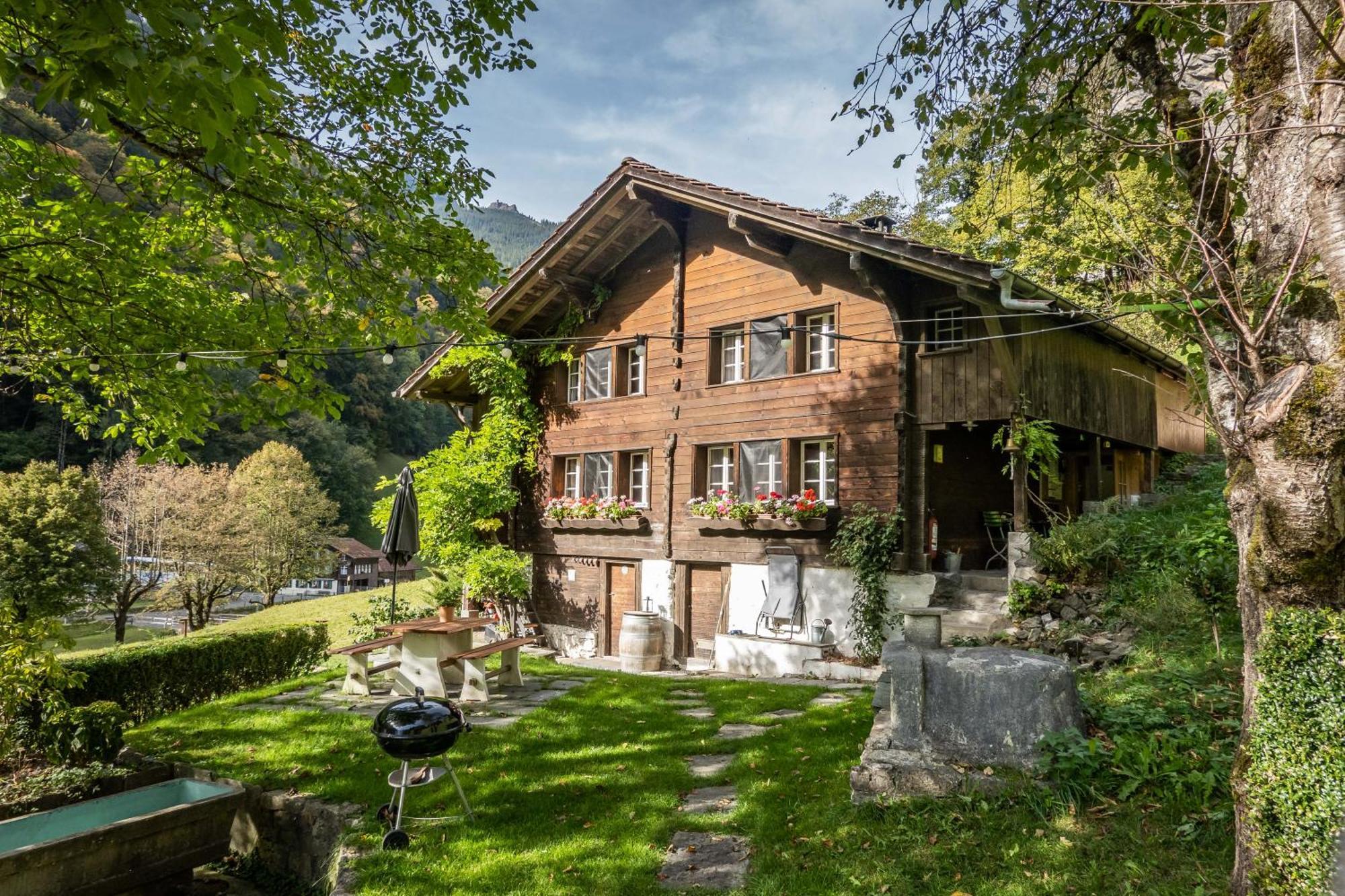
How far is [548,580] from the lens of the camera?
15539mm

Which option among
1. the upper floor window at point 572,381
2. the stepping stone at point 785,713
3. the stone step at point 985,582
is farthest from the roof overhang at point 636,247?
the stepping stone at point 785,713

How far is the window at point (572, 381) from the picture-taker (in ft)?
51.1

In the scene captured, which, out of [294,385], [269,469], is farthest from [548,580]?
[269,469]

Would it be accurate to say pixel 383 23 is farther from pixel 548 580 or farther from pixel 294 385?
pixel 548 580

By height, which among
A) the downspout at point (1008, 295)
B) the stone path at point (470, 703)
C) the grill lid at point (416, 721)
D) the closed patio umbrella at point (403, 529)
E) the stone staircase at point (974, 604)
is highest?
the downspout at point (1008, 295)

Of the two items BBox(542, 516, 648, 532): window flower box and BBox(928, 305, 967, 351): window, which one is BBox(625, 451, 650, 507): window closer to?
BBox(542, 516, 648, 532): window flower box

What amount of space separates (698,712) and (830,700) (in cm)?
156

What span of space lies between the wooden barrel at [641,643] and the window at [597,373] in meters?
4.70

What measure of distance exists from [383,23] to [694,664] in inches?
404

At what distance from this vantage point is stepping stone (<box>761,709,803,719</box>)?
774 cm

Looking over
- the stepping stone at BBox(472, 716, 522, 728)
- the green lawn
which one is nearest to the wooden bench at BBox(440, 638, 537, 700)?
the stepping stone at BBox(472, 716, 522, 728)

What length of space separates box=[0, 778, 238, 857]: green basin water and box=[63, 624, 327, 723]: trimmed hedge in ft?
7.81

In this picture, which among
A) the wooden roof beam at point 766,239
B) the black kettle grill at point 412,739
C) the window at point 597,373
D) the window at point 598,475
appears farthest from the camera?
the window at point 597,373

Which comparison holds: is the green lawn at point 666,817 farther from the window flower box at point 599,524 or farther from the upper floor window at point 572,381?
the upper floor window at point 572,381
